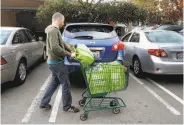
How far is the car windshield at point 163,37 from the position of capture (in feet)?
21.8

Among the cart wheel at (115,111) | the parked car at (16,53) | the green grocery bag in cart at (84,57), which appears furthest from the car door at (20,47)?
the cart wheel at (115,111)

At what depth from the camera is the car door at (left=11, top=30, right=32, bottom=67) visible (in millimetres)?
5870

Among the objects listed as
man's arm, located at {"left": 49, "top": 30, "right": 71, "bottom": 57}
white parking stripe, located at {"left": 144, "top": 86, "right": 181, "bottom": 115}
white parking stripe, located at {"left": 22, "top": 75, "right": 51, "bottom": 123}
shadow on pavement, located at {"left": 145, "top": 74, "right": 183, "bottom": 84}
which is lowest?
shadow on pavement, located at {"left": 145, "top": 74, "right": 183, "bottom": 84}

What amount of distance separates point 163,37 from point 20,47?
3.89 m

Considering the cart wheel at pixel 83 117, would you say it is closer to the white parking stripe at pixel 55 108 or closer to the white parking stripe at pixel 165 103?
the white parking stripe at pixel 55 108

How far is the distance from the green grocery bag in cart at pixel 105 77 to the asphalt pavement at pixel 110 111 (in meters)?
0.52

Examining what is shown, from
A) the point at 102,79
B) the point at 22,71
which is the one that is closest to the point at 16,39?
the point at 22,71

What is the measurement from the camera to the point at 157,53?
19.7ft

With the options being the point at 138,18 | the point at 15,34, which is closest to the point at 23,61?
the point at 15,34

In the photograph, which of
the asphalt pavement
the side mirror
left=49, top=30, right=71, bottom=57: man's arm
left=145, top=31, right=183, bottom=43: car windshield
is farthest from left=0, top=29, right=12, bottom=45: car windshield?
left=145, top=31, right=183, bottom=43: car windshield

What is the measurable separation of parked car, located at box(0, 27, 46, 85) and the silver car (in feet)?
9.90

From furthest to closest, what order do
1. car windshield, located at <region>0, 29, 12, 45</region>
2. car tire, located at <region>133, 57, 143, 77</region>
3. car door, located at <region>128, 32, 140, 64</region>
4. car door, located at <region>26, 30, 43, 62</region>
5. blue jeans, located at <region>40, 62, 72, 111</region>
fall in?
car door, located at <region>26, 30, 43, 62</region>, car door, located at <region>128, 32, 140, 64</region>, car tire, located at <region>133, 57, 143, 77</region>, car windshield, located at <region>0, 29, 12, 45</region>, blue jeans, located at <region>40, 62, 72, 111</region>

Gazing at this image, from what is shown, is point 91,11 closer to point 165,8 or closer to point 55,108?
point 55,108

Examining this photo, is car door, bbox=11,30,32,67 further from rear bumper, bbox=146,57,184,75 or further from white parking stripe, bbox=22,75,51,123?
rear bumper, bbox=146,57,184,75
